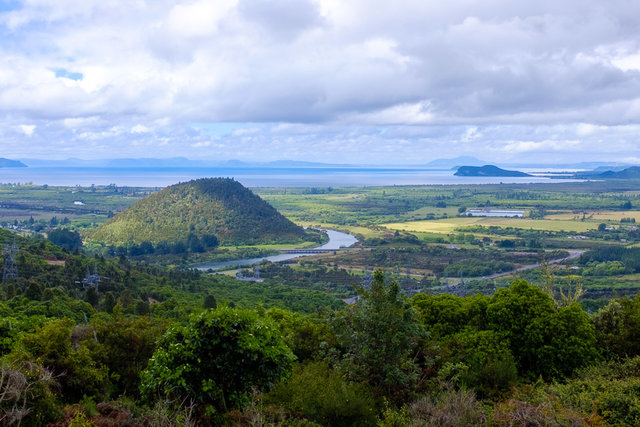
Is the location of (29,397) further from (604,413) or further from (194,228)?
(194,228)

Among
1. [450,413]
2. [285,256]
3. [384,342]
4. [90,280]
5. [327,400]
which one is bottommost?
[285,256]

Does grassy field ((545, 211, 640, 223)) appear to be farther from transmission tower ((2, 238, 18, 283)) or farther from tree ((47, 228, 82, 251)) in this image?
transmission tower ((2, 238, 18, 283))

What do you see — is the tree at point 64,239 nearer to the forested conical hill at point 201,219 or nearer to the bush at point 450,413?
the forested conical hill at point 201,219

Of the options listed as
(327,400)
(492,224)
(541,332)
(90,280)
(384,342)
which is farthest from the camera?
(492,224)

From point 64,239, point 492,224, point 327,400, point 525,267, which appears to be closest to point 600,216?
point 492,224

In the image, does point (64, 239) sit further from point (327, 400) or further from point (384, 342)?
point (327, 400)

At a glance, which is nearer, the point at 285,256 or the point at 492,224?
the point at 285,256
